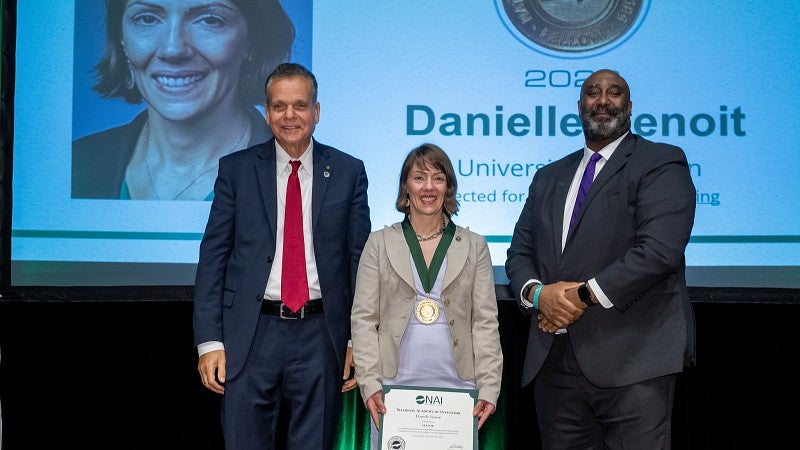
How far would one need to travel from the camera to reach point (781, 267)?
11.4ft

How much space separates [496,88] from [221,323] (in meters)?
1.84

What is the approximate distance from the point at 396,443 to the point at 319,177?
35.6 inches

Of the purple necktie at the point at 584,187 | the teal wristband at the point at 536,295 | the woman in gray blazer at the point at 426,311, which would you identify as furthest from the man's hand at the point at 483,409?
the purple necktie at the point at 584,187

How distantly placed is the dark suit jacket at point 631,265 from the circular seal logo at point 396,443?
554mm

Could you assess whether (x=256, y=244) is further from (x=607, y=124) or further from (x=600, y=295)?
(x=607, y=124)

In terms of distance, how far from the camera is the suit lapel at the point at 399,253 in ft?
8.00

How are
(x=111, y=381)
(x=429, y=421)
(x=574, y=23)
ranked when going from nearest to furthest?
(x=429, y=421)
(x=574, y=23)
(x=111, y=381)

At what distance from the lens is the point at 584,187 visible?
2574 mm

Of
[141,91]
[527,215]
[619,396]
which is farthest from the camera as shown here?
[141,91]

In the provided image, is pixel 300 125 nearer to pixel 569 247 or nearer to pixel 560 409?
pixel 569 247

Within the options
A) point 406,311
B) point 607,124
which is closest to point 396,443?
point 406,311

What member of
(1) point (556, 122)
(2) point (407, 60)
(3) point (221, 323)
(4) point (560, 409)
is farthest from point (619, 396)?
(2) point (407, 60)

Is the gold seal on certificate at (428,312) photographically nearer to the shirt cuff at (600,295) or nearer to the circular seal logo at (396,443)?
the circular seal logo at (396,443)

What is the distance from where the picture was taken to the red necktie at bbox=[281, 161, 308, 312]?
247 cm
